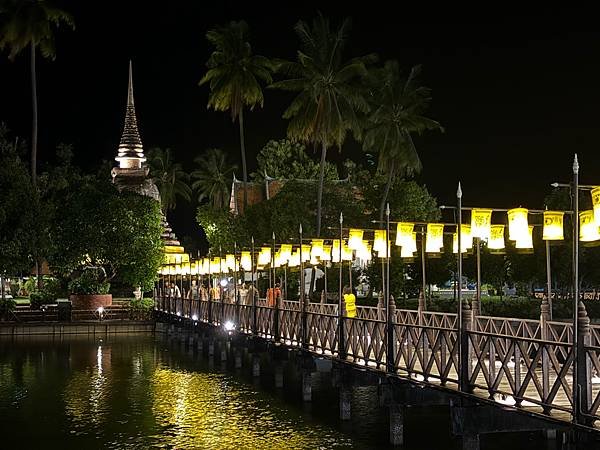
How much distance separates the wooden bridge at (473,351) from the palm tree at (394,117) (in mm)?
21448

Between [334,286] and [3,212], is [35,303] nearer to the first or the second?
[3,212]

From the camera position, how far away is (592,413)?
42.8ft

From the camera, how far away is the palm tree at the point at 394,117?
165ft

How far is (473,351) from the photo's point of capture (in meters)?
18.0

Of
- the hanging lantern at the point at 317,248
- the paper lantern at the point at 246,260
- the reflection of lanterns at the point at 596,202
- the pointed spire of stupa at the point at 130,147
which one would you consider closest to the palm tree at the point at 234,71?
the paper lantern at the point at 246,260

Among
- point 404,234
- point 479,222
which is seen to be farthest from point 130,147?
point 479,222

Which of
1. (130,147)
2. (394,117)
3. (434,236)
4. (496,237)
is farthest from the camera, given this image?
(130,147)

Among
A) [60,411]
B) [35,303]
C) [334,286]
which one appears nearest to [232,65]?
[334,286]

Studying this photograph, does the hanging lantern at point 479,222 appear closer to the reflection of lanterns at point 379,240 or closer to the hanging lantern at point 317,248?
the reflection of lanterns at point 379,240

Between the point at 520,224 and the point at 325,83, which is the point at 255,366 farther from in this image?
the point at 325,83

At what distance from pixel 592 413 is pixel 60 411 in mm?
16433

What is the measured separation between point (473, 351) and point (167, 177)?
74651mm

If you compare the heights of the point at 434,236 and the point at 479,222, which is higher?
the point at 479,222

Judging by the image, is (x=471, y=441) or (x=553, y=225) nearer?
(x=471, y=441)
